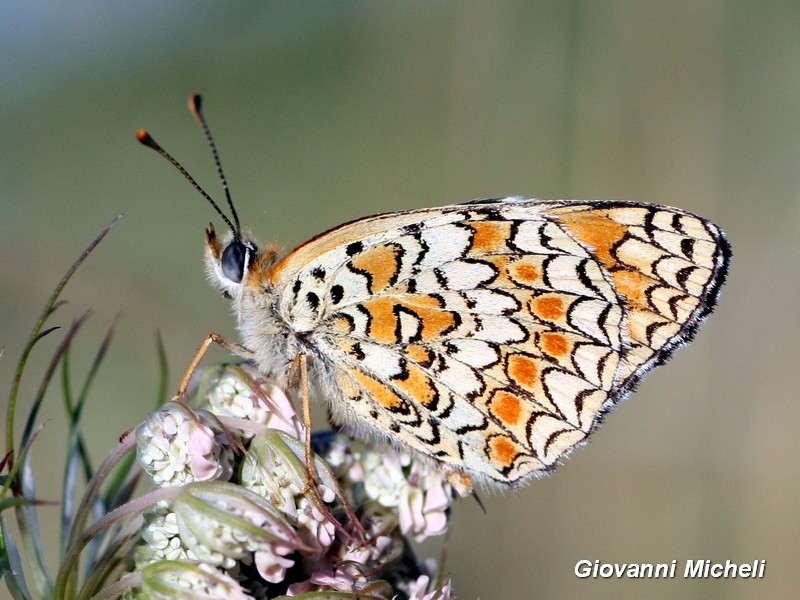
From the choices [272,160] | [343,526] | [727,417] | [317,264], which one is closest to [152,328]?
[317,264]

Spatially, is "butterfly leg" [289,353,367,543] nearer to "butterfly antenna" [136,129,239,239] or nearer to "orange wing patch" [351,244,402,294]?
"orange wing patch" [351,244,402,294]

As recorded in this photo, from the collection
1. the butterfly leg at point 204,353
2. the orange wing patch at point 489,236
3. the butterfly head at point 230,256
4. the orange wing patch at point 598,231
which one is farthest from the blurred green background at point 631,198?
the orange wing patch at point 598,231

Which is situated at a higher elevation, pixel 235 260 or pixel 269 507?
pixel 235 260

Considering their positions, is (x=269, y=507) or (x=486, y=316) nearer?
(x=269, y=507)

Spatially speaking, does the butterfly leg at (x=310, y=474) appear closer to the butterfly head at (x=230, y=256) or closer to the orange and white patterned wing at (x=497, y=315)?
the orange and white patterned wing at (x=497, y=315)

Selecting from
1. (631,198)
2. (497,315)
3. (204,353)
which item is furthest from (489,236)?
(631,198)

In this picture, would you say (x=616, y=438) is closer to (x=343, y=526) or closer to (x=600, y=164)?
(x=600, y=164)

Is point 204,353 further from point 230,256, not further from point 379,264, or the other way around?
point 379,264
